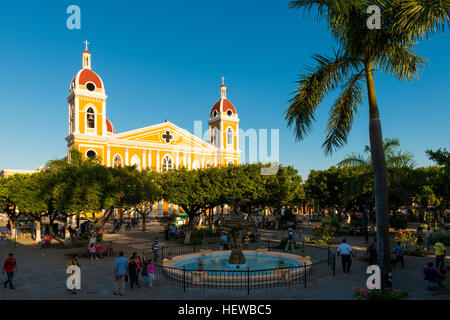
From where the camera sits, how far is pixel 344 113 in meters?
11.2

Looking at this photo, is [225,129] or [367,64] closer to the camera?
[367,64]

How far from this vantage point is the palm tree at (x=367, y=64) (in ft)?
29.4

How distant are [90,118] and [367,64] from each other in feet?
151

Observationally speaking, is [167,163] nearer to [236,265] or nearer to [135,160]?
[135,160]

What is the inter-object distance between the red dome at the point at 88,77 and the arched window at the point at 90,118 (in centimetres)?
387

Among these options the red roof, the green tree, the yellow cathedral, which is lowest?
the green tree

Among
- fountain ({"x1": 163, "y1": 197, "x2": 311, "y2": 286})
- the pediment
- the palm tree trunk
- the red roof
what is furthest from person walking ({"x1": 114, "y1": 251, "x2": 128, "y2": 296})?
the red roof

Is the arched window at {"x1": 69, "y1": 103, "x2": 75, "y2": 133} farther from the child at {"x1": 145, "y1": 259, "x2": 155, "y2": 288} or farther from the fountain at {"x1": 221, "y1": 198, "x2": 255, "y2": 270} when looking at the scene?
the child at {"x1": 145, "y1": 259, "x2": 155, "y2": 288}

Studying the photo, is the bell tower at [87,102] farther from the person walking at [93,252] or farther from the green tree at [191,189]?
the person walking at [93,252]

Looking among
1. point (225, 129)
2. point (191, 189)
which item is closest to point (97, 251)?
point (191, 189)

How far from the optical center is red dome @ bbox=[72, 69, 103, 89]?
4884 centimetres

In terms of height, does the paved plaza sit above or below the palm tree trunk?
below
